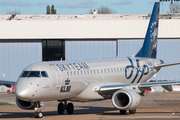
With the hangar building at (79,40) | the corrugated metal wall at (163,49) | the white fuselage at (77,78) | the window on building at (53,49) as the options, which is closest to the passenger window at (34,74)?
the white fuselage at (77,78)

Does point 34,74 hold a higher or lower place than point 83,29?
lower

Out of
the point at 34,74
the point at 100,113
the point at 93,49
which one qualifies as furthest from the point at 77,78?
the point at 93,49

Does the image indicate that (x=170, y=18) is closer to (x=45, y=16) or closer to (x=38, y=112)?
(x=45, y=16)

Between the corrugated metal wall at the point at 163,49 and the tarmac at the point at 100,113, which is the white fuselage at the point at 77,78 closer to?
the tarmac at the point at 100,113

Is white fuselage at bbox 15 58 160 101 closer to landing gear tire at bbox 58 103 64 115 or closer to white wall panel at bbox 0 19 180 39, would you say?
landing gear tire at bbox 58 103 64 115

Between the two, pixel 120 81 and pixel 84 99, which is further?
pixel 120 81

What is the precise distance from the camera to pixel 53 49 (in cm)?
5803

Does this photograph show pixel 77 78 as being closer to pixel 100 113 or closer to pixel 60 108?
pixel 60 108

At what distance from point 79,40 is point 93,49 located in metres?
2.72

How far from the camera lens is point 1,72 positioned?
5769 cm

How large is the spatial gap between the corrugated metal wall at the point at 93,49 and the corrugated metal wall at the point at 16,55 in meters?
6.12

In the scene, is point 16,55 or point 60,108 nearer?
point 60,108

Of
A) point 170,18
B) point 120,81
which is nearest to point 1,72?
point 170,18

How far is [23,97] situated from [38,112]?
7.15ft
